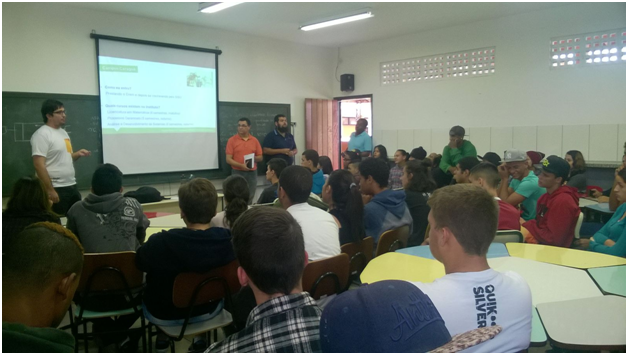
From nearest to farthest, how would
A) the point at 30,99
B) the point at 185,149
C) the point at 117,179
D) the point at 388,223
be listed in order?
the point at 117,179, the point at 388,223, the point at 30,99, the point at 185,149

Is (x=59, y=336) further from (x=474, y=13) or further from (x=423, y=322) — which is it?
(x=474, y=13)

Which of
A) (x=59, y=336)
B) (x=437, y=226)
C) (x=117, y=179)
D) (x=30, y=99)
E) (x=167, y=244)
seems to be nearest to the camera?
(x=59, y=336)

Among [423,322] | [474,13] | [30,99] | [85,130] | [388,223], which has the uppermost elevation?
[474,13]

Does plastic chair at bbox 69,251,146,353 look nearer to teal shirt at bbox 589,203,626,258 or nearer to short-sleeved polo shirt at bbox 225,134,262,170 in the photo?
teal shirt at bbox 589,203,626,258

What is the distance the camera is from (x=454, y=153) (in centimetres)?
620

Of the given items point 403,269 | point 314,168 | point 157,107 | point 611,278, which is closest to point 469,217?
point 403,269

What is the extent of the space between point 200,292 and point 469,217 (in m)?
1.42

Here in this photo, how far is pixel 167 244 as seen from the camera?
7.20ft

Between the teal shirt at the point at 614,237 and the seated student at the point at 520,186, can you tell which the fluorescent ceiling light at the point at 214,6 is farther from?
the teal shirt at the point at 614,237

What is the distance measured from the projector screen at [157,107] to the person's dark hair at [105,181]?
12.0ft

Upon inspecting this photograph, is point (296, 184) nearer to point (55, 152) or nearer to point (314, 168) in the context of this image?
point (314, 168)

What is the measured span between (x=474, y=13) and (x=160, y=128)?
188 inches

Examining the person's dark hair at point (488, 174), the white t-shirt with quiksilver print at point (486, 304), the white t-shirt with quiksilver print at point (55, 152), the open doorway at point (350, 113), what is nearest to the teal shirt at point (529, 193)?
the person's dark hair at point (488, 174)

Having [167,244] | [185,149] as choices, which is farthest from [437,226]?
[185,149]
